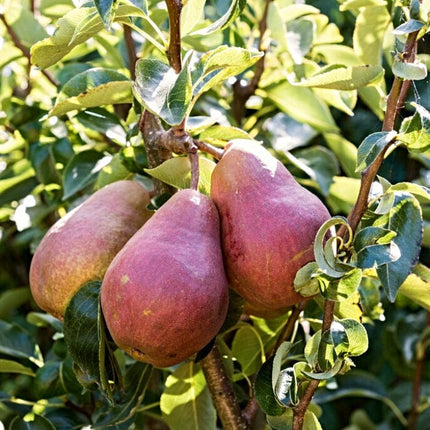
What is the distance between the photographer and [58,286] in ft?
2.88

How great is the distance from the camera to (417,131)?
727 mm

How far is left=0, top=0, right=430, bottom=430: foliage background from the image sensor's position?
103 cm

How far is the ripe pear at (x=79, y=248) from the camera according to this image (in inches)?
34.3

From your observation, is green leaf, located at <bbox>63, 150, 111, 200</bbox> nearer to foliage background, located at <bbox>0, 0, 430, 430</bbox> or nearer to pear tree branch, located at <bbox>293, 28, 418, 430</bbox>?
foliage background, located at <bbox>0, 0, 430, 430</bbox>

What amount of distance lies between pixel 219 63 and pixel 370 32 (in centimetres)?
37

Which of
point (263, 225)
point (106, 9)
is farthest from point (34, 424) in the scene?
point (106, 9)

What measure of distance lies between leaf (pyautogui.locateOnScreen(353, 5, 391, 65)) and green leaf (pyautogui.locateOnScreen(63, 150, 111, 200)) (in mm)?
385

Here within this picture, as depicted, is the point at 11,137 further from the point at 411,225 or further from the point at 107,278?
the point at 411,225

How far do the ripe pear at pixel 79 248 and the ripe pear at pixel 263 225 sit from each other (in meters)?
0.12

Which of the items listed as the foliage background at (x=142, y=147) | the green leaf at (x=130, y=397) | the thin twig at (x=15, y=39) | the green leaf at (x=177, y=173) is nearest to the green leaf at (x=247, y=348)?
the foliage background at (x=142, y=147)

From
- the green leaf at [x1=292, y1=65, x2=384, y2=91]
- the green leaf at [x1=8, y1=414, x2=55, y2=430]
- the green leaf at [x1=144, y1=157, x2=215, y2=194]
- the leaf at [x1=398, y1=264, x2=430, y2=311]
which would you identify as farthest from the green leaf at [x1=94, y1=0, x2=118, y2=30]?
the green leaf at [x1=8, y1=414, x2=55, y2=430]

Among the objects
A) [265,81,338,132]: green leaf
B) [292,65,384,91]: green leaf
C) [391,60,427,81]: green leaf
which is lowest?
[265,81,338,132]: green leaf

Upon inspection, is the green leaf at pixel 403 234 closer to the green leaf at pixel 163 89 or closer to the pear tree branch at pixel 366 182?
the pear tree branch at pixel 366 182

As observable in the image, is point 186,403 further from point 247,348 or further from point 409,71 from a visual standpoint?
point 409,71
